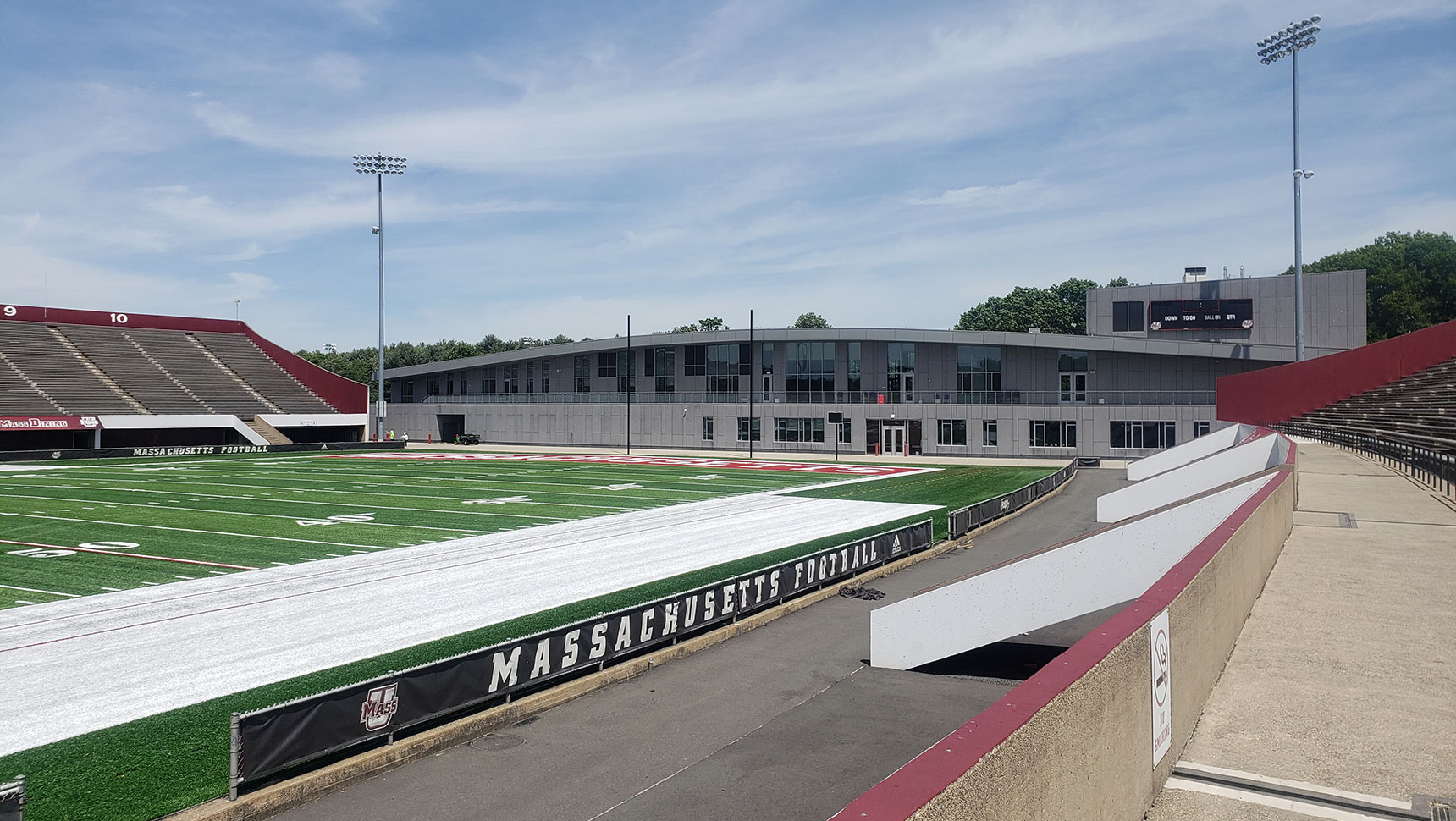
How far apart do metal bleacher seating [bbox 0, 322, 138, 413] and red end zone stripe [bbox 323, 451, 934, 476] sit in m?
17.7

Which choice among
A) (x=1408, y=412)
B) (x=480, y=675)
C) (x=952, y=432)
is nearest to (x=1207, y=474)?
(x=1408, y=412)

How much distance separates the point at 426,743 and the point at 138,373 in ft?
257

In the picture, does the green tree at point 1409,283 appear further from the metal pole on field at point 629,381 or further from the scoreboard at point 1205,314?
the metal pole on field at point 629,381

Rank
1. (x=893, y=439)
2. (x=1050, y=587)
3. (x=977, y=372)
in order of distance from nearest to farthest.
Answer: (x=1050, y=587) < (x=977, y=372) < (x=893, y=439)

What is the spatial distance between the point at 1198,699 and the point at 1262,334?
70475 mm

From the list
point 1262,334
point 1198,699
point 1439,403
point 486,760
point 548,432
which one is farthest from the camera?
point 548,432

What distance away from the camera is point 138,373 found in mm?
75812

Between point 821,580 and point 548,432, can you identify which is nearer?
point 821,580

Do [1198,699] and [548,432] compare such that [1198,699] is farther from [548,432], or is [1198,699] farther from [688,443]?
[548,432]

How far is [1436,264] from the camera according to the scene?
102062 mm

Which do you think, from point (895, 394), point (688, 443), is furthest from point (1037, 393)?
point (688, 443)

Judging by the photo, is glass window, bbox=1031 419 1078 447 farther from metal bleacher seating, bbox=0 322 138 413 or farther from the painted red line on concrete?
metal bleacher seating, bbox=0 322 138 413

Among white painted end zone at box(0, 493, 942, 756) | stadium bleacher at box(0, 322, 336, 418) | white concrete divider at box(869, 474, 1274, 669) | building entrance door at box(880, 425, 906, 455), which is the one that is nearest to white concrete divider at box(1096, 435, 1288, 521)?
white painted end zone at box(0, 493, 942, 756)

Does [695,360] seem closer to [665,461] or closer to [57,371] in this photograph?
[665,461]
